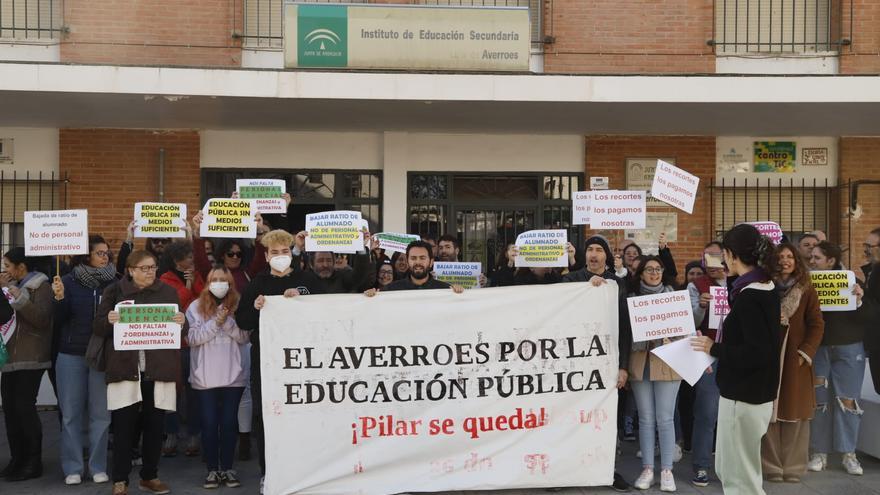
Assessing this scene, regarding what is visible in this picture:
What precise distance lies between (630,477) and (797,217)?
274 inches

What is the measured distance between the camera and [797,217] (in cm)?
1267

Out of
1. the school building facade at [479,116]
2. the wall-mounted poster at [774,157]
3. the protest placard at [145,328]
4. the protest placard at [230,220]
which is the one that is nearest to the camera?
the protest placard at [145,328]

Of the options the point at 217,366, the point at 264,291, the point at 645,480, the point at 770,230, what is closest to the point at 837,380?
the point at 770,230

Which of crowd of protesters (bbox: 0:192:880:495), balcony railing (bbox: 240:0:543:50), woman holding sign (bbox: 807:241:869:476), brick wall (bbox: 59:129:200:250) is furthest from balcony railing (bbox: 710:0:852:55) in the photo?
brick wall (bbox: 59:129:200:250)

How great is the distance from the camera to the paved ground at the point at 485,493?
22.0 ft

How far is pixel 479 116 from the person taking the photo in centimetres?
1101

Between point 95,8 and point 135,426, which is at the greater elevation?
point 95,8

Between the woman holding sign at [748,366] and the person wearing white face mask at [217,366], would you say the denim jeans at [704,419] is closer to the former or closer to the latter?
the woman holding sign at [748,366]

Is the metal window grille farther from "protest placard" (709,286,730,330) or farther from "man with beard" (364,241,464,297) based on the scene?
"protest placard" (709,286,730,330)

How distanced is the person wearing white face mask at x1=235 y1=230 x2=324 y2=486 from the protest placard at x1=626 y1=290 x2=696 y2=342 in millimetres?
2431

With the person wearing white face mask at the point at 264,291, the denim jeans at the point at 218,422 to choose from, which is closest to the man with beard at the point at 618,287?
the person wearing white face mask at the point at 264,291

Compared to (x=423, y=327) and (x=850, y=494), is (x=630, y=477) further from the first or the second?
(x=423, y=327)

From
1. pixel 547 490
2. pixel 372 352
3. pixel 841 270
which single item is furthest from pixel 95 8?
pixel 841 270

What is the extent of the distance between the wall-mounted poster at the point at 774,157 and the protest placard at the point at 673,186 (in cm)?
504
